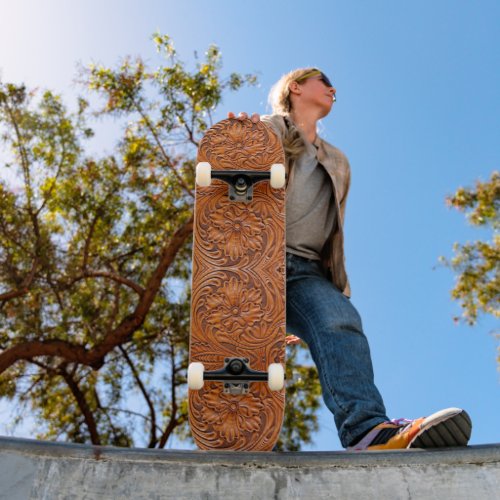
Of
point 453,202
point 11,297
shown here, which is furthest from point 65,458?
point 453,202

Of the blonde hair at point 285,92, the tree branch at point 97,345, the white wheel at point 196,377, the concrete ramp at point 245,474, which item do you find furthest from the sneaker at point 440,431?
the tree branch at point 97,345

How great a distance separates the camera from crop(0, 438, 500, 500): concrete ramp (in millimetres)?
1884

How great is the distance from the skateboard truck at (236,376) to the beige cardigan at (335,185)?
0.79 metres

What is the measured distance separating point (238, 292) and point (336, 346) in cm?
47

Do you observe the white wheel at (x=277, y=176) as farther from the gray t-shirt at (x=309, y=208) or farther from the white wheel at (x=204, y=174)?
the gray t-shirt at (x=309, y=208)

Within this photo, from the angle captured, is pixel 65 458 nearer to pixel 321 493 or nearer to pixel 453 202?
pixel 321 493

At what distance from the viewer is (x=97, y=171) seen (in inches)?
349

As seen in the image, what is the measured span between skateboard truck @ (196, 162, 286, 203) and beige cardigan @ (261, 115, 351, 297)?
40 cm

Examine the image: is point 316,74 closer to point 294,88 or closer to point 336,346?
point 294,88

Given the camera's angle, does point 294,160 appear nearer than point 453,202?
Yes

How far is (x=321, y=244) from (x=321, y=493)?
1.50 metres

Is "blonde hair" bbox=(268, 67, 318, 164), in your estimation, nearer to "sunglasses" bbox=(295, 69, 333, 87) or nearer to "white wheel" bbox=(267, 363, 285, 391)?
"sunglasses" bbox=(295, 69, 333, 87)

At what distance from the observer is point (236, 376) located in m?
2.50

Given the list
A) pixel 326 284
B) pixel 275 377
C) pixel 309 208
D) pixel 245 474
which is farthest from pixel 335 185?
pixel 245 474
